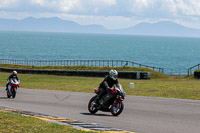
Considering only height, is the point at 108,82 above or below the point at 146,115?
above

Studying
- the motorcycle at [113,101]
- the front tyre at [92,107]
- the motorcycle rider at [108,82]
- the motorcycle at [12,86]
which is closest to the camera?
the motorcycle at [113,101]

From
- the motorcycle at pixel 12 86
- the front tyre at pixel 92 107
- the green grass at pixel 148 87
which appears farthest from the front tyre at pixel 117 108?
the motorcycle at pixel 12 86

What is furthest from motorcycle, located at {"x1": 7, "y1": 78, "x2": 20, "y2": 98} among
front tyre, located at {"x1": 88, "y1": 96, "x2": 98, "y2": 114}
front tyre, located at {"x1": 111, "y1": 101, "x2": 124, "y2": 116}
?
front tyre, located at {"x1": 111, "y1": 101, "x2": 124, "y2": 116}

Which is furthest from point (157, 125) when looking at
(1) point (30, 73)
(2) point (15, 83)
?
(1) point (30, 73)

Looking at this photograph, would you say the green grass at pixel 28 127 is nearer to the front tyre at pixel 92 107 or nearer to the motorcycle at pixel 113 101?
the motorcycle at pixel 113 101

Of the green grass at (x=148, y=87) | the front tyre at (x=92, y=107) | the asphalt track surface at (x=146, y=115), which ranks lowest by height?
the asphalt track surface at (x=146, y=115)

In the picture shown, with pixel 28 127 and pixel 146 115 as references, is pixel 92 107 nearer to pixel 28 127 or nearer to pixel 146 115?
pixel 146 115

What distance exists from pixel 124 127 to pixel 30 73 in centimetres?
4107

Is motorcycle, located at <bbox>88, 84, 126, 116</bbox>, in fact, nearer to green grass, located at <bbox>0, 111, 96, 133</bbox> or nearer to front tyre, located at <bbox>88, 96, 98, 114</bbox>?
front tyre, located at <bbox>88, 96, 98, 114</bbox>

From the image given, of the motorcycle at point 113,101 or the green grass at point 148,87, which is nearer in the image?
the motorcycle at point 113,101

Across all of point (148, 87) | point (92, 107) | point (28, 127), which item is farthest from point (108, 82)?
point (148, 87)

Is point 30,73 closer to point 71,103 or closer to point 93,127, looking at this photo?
point 71,103

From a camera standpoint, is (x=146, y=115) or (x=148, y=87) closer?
(x=146, y=115)

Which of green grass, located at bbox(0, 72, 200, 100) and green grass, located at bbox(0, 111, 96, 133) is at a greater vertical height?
green grass, located at bbox(0, 72, 200, 100)
